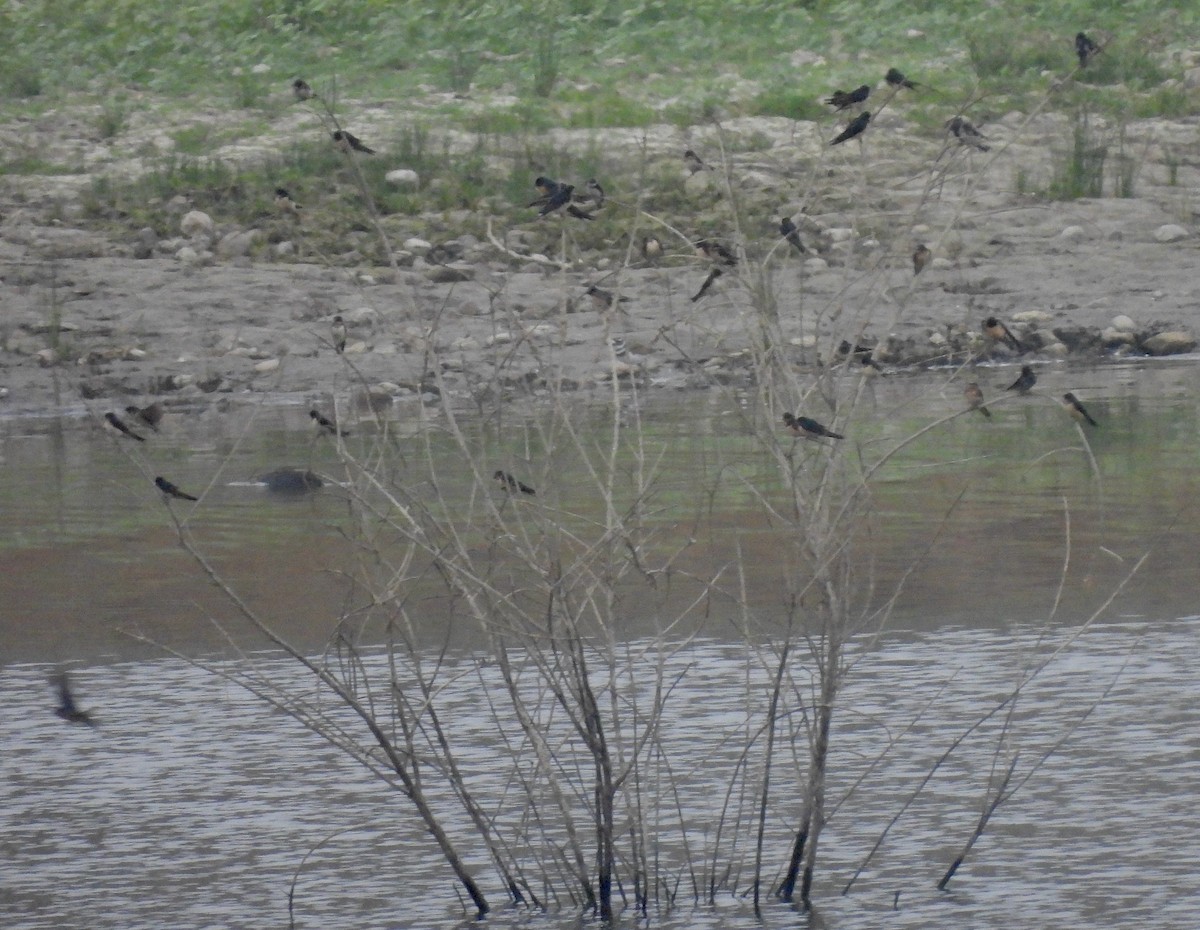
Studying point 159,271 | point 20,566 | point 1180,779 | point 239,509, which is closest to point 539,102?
point 159,271

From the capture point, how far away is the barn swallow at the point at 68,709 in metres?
6.81

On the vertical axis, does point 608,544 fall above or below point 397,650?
above

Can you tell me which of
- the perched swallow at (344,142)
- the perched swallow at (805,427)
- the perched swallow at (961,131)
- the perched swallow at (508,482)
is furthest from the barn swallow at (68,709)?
the perched swallow at (961,131)

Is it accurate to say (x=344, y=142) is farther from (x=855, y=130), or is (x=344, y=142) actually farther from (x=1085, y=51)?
(x=1085, y=51)

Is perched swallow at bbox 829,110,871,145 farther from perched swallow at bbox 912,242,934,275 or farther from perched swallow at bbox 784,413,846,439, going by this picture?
perched swallow at bbox 784,413,846,439

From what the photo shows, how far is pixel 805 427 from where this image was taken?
485cm

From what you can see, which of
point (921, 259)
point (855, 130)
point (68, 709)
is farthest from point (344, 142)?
point (68, 709)

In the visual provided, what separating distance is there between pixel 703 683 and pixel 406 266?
9.36 metres

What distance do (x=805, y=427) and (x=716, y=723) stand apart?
1.83 meters

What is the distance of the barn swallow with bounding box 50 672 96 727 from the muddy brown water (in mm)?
45

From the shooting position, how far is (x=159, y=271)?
15586 millimetres

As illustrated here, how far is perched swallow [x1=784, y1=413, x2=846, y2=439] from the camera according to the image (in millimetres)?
4836

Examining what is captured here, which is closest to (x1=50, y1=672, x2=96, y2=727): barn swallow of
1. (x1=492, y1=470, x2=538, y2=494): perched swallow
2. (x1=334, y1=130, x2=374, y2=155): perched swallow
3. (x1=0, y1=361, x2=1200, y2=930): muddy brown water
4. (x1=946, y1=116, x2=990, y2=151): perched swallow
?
(x1=0, y1=361, x2=1200, y2=930): muddy brown water

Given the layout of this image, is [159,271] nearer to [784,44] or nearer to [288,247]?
[288,247]
